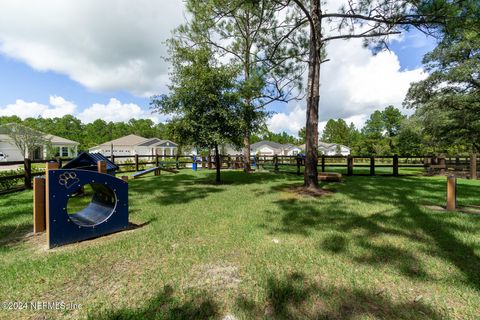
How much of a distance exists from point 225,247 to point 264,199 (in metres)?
3.48

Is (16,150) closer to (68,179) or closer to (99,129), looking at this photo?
(68,179)

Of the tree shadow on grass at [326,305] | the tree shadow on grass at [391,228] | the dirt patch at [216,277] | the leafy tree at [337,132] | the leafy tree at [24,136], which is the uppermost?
the leafy tree at [337,132]

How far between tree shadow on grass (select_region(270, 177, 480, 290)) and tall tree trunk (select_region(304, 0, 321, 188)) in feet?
5.33

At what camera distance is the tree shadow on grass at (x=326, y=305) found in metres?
2.10

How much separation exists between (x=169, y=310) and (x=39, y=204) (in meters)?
3.33

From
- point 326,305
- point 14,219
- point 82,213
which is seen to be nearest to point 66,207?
point 82,213

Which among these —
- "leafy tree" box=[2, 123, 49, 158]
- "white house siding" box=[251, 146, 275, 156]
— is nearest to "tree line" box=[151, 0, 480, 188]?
"leafy tree" box=[2, 123, 49, 158]

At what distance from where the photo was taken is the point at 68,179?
12.0ft

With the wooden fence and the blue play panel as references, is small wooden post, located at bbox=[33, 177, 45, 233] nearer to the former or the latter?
the blue play panel

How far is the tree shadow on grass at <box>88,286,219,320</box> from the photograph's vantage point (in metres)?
2.10

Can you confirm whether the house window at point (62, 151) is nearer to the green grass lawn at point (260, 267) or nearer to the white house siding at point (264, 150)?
the white house siding at point (264, 150)

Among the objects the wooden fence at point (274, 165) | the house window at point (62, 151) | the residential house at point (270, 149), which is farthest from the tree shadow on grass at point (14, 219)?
the residential house at point (270, 149)

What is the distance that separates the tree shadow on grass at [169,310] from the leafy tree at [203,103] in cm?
748

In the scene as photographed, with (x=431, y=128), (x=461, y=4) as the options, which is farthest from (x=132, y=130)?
(x=461, y=4)
